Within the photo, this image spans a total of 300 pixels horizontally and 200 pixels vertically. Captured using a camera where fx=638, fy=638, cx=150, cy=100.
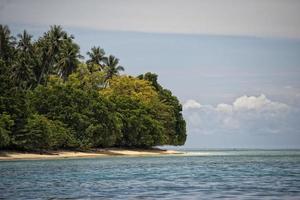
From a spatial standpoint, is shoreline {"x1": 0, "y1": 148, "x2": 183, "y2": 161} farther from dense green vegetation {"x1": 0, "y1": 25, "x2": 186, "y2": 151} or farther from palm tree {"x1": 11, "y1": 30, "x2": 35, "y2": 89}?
palm tree {"x1": 11, "y1": 30, "x2": 35, "y2": 89}

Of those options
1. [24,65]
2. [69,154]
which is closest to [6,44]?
[24,65]

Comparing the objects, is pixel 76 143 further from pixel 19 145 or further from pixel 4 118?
pixel 4 118

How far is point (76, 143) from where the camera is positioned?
339 ft

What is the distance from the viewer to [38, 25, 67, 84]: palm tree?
433 ft

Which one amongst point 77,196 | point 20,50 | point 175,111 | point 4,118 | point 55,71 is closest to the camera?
point 77,196

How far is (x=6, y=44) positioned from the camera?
412ft

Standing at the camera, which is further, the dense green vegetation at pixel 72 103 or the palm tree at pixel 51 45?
the palm tree at pixel 51 45

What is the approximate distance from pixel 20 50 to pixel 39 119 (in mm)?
42117

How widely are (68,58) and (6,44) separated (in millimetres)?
15738

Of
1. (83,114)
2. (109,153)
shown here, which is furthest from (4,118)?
(109,153)

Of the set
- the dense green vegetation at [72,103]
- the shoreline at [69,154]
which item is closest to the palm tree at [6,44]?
the dense green vegetation at [72,103]

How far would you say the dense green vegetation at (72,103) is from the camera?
3620 inches

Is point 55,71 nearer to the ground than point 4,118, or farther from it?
farther from it

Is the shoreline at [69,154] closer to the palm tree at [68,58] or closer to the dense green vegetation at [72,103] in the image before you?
the dense green vegetation at [72,103]
